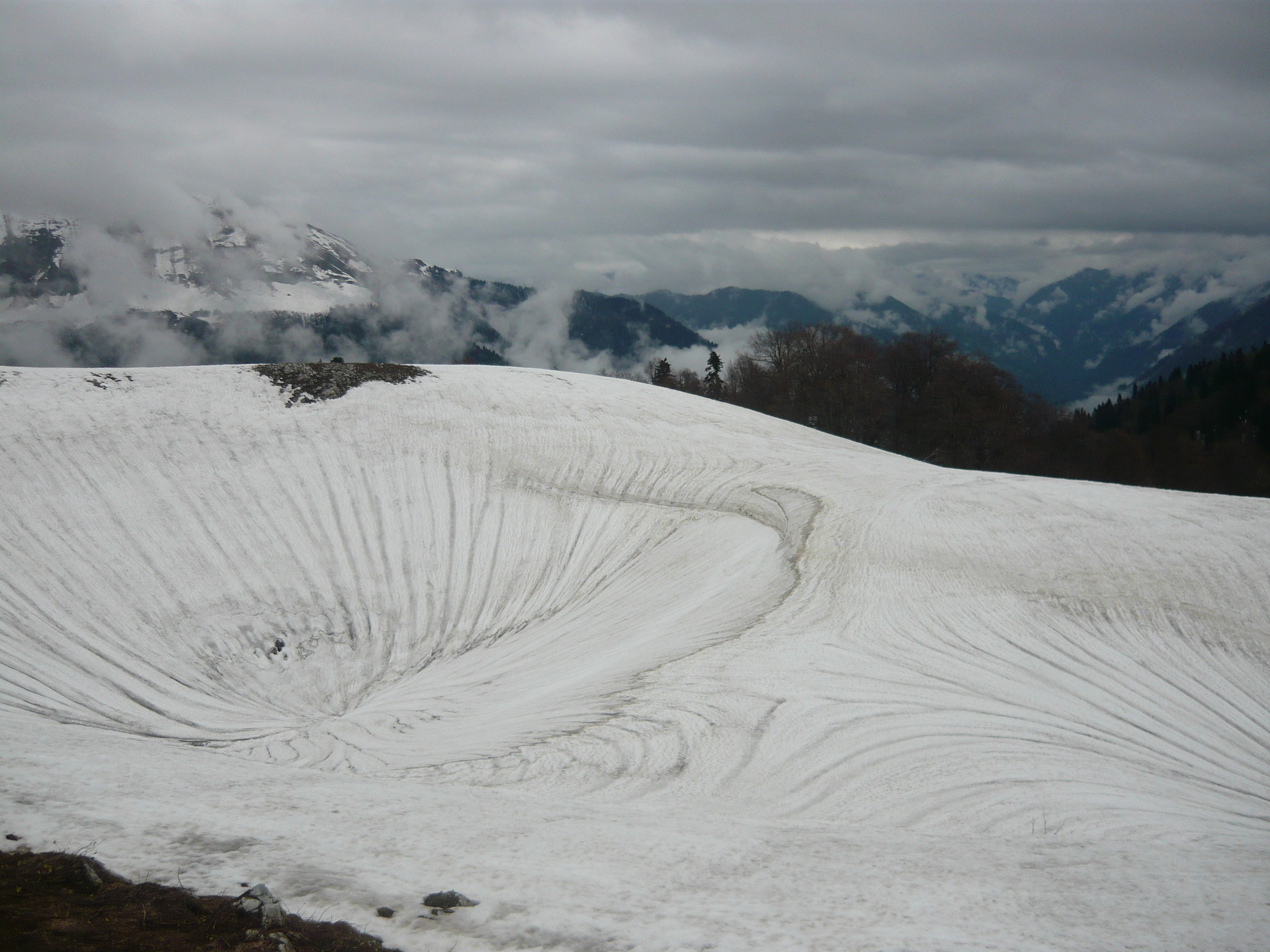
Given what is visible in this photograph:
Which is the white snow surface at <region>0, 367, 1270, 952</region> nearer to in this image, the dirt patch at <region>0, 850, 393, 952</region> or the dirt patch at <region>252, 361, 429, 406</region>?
the dirt patch at <region>0, 850, 393, 952</region>

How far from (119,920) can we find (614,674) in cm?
1157

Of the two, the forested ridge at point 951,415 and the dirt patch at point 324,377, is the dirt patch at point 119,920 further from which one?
the forested ridge at point 951,415

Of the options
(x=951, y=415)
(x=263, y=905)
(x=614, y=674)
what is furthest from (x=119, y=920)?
(x=951, y=415)

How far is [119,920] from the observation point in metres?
6.90

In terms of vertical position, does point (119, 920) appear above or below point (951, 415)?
below

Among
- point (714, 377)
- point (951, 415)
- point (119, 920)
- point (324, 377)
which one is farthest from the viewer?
point (714, 377)

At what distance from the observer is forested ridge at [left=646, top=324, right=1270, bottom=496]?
66688mm

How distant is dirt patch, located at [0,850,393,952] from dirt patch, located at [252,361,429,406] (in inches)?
1059

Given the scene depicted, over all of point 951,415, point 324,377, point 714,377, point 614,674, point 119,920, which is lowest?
point 614,674

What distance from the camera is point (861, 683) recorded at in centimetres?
1664

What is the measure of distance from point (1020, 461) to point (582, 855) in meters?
65.3

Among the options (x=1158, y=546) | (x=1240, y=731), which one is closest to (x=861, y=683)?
(x=1240, y=731)

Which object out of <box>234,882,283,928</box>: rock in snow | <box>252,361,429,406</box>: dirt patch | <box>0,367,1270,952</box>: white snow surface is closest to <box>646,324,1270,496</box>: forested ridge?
<box>0,367,1270,952</box>: white snow surface

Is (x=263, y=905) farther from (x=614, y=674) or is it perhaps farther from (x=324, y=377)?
(x=324, y=377)
